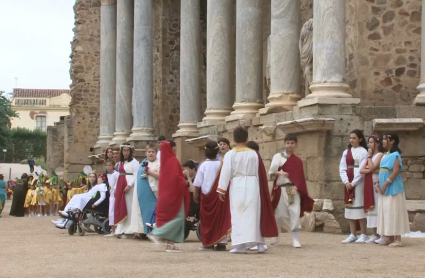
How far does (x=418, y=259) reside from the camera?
1013 centimetres

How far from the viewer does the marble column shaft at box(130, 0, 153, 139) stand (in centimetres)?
2602

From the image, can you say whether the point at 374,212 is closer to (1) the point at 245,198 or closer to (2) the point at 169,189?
(1) the point at 245,198

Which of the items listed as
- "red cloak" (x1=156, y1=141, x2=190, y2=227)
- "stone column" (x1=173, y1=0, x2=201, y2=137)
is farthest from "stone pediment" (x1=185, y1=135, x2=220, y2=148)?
"red cloak" (x1=156, y1=141, x2=190, y2=227)

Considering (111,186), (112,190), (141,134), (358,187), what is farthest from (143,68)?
(358,187)

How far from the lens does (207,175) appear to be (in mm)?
12117

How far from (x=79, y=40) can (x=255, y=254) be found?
24.6m

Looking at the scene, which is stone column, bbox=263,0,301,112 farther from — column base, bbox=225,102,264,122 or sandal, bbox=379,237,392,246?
sandal, bbox=379,237,392,246

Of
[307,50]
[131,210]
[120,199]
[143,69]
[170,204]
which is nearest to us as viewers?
[170,204]

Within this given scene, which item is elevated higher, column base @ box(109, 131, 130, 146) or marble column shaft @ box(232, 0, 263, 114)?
marble column shaft @ box(232, 0, 263, 114)

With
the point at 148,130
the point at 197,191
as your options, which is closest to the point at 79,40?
the point at 148,130

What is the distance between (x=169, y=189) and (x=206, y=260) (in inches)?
Result: 60.0

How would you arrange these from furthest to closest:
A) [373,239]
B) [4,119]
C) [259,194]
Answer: [4,119] → [373,239] → [259,194]

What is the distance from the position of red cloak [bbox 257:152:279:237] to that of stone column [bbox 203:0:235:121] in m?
9.46

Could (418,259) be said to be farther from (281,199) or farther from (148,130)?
(148,130)
